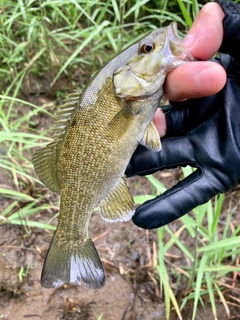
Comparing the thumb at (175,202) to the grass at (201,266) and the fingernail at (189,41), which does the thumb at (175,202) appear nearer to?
the grass at (201,266)

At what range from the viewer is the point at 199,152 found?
186cm

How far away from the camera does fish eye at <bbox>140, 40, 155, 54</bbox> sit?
1708mm

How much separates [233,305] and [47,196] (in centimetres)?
142

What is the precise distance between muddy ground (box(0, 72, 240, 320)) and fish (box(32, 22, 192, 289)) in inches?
32.0

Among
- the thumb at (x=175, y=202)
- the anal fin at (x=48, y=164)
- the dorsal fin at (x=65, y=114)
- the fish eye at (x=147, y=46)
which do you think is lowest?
the thumb at (x=175, y=202)

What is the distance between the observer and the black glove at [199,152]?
175 cm

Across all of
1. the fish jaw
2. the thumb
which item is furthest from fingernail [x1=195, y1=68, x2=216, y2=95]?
the thumb

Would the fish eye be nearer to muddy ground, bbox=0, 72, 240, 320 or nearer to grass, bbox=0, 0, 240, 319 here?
grass, bbox=0, 0, 240, 319

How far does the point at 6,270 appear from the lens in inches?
97.3

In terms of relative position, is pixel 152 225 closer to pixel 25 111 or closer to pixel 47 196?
pixel 47 196

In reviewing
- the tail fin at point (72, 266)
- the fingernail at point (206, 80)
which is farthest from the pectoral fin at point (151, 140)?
the tail fin at point (72, 266)

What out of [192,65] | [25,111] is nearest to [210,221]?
[192,65]

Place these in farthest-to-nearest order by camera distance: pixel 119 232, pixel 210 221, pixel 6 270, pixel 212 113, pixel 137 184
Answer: pixel 137 184 < pixel 119 232 < pixel 6 270 < pixel 210 221 < pixel 212 113

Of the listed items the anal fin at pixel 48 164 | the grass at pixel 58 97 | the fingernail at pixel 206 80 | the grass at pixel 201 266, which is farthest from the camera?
the grass at pixel 58 97
